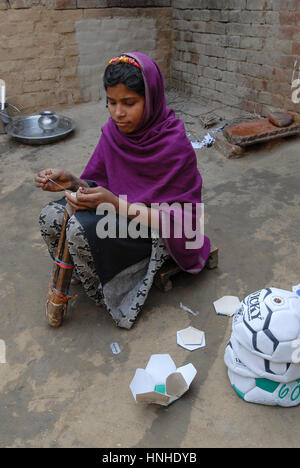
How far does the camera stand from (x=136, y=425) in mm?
1632

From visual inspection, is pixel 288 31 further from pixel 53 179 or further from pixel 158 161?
pixel 53 179

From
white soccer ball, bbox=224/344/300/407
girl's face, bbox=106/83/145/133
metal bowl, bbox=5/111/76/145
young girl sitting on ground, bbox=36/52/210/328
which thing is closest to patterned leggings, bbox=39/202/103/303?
young girl sitting on ground, bbox=36/52/210/328

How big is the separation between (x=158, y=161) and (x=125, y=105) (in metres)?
0.33

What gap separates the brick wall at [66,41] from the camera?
5238mm

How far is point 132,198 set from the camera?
2.13 meters

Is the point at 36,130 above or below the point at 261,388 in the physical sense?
below

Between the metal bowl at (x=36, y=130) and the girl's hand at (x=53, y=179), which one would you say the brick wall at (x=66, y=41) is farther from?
the girl's hand at (x=53, y=179)

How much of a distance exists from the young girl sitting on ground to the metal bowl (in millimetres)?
2979

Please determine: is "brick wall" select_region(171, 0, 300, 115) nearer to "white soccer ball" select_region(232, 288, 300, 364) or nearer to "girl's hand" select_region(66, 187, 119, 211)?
"girl's hand" select_region(66, 187, 119, 211)

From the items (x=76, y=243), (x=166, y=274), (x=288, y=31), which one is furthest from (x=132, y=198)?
(x=288, y=31)

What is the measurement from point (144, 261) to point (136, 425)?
2.90 feet

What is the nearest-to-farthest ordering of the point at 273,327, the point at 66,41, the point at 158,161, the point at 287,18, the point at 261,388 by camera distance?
the point at 273,327 → the point at 261,388 → the point at 158,161 → the point at 287,18 → the point at 66,41
